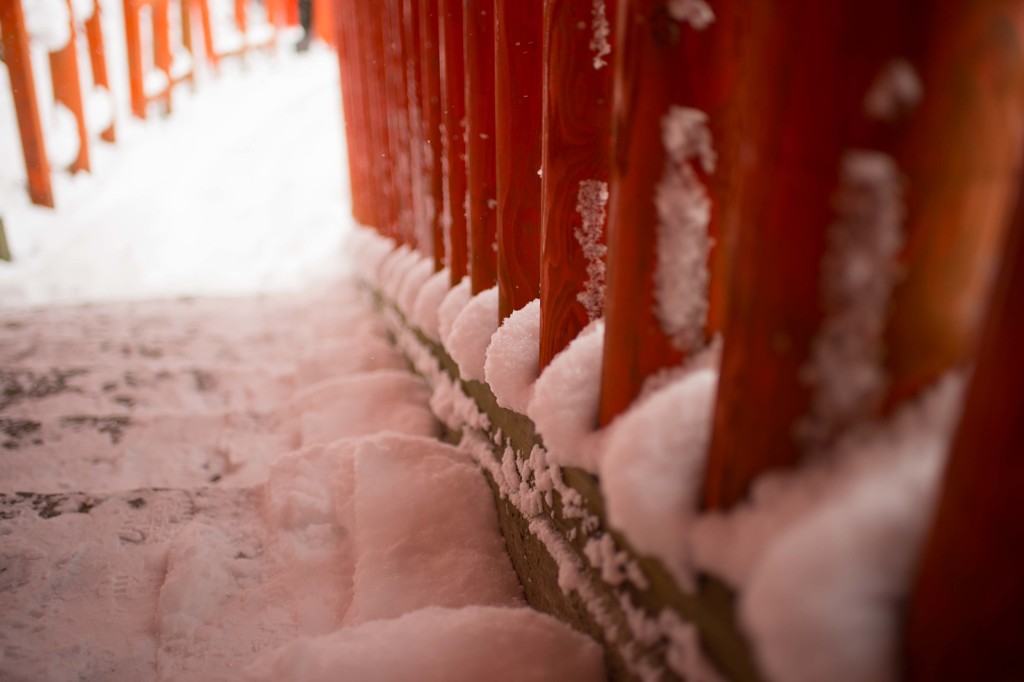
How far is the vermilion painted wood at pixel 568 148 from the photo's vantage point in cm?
108

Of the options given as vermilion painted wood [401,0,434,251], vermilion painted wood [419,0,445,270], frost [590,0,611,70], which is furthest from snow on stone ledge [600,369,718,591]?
vermilion painted wood [401,0,434,251]

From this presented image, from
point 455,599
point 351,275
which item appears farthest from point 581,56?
point 351,275

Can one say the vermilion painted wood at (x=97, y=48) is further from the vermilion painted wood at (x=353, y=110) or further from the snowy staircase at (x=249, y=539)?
the snowy staircase at (x=249, y=539)

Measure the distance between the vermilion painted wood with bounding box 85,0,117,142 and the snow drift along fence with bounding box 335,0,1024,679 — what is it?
7.30 metres

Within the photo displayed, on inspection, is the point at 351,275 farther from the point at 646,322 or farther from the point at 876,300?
the point at 876,300

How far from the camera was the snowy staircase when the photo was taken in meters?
1.06

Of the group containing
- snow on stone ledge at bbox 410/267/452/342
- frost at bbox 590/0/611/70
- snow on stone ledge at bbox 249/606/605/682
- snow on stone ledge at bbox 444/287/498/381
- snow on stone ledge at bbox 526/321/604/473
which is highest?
frost at bbox 590/0/611/70

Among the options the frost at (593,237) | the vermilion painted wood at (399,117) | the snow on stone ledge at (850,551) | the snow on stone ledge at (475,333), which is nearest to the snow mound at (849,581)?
the snow on stone ledge at (850,551)

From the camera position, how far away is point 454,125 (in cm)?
189

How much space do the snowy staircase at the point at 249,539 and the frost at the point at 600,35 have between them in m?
1.02

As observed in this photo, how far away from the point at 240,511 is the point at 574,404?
4.12 feet

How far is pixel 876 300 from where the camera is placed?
55 centimetres

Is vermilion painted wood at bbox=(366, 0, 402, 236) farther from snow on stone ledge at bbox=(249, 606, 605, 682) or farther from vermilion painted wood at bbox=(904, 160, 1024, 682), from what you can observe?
vermilion painted wood at bbox=(904, 160, 1024, 682)

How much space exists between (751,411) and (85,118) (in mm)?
7804
